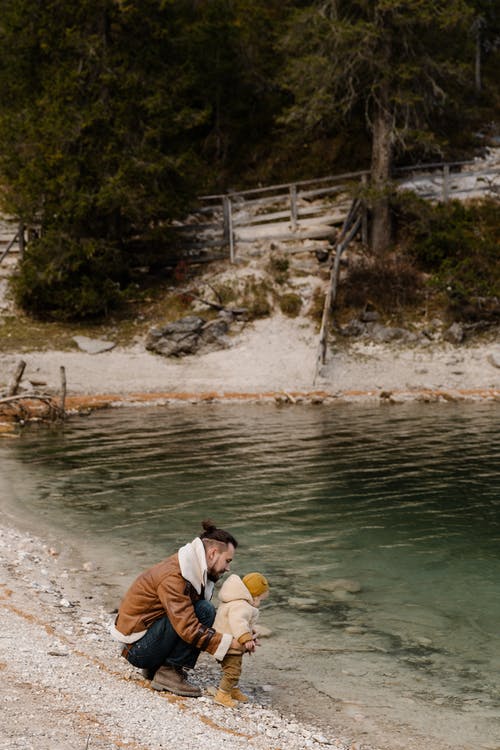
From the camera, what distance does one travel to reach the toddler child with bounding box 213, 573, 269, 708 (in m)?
6.28

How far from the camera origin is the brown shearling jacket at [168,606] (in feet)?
20.0

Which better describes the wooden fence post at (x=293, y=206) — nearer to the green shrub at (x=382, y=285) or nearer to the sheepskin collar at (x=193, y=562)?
the green shrub at (x=382, y=285)

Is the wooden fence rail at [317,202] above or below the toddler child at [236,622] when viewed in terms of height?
above

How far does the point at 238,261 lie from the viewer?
35938 millimetres

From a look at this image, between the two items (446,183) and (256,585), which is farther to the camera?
(446,183)

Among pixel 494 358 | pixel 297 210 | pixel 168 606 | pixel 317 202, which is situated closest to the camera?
pixel 168 606

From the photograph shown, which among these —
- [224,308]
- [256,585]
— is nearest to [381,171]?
[224,308]

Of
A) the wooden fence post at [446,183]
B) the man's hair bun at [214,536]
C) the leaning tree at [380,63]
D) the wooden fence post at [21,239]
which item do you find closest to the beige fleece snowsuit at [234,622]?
the man's hair bun at [214,536]

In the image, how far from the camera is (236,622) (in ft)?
20.6

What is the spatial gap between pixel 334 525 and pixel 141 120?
2610cm

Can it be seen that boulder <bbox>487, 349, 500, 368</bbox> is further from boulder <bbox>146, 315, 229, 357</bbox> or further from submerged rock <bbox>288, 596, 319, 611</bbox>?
submerged rock <bbox>288, 596, 319, 611</bbox>

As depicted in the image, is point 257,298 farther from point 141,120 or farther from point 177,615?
point 177,615

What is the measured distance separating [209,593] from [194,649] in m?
0.46

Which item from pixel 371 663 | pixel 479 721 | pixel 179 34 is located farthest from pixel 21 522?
pixel 179 34
